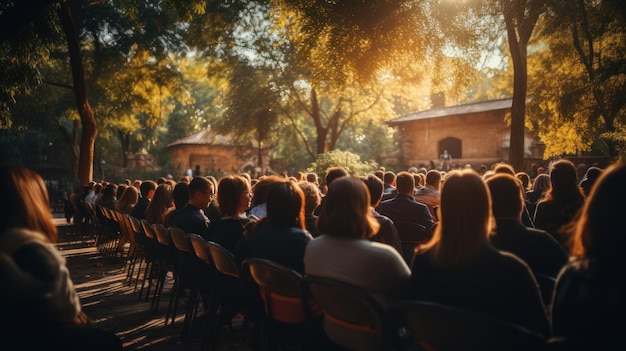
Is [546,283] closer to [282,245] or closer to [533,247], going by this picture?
[533,247]

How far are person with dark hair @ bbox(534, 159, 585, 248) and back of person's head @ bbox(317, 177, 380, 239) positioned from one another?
302 cm

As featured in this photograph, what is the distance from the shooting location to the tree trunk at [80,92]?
13.1 metres

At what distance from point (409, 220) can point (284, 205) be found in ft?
8.65

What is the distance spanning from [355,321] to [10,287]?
188 centimetres

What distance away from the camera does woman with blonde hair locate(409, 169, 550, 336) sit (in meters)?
2.12

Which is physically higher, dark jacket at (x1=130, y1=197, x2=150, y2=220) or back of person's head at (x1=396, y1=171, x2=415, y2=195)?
back of person's head at (x1=396, y1=171, x2=415, y2=195)

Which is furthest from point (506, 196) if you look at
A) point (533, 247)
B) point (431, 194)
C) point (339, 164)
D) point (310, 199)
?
point (339, 164)

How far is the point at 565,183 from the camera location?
4820 mm

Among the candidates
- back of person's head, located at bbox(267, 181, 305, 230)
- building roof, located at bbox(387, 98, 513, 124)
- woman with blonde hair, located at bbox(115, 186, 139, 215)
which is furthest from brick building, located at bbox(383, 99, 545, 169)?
back of person's head, located at bbox(267, 181, 305, 230)

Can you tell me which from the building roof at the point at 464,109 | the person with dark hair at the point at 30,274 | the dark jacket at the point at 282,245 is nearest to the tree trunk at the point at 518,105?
the dark jacket at the point at 282,245

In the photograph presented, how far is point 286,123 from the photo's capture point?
30.4 m

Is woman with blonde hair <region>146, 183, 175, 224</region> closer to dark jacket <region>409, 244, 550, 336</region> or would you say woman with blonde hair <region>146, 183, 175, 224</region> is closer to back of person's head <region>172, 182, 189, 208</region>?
back of person's head <region>172, 182, 189, 208</region>

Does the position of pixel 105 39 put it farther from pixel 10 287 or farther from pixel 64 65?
pixel 10 287

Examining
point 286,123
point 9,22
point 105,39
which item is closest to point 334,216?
point 9,22
